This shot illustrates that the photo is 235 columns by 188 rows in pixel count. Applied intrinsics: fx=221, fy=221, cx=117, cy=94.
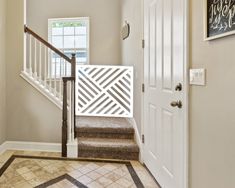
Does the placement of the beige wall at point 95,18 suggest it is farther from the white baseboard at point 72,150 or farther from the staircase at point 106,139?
the white baseboard at point 72,150

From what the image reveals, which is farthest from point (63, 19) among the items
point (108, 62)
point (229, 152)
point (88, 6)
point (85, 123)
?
point (229, 152)

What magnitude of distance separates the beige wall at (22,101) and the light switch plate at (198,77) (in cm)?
244

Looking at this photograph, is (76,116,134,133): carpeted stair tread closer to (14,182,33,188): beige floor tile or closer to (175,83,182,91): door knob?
(14,182,33,188): beige floor tile

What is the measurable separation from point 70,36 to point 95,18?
717 millimetres

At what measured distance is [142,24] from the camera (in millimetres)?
2877

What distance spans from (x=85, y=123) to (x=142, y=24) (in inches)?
69.6

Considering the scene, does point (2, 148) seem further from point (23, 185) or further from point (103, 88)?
point (103, 88)

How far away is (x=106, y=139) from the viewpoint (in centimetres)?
335

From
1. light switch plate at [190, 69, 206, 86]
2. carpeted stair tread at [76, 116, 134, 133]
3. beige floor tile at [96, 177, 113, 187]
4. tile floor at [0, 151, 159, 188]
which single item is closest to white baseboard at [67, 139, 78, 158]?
tile floor at [0, 151, 159, 188]

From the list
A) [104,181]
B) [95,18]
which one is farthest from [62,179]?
[95,18]

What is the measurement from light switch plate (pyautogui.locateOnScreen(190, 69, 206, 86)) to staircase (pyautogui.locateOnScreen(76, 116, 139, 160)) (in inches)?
65.6

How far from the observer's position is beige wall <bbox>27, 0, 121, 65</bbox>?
4.99m

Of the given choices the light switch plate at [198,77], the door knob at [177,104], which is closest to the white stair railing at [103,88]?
the door knob at [177,104]

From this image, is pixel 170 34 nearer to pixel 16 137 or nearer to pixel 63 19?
pixel 16 137
